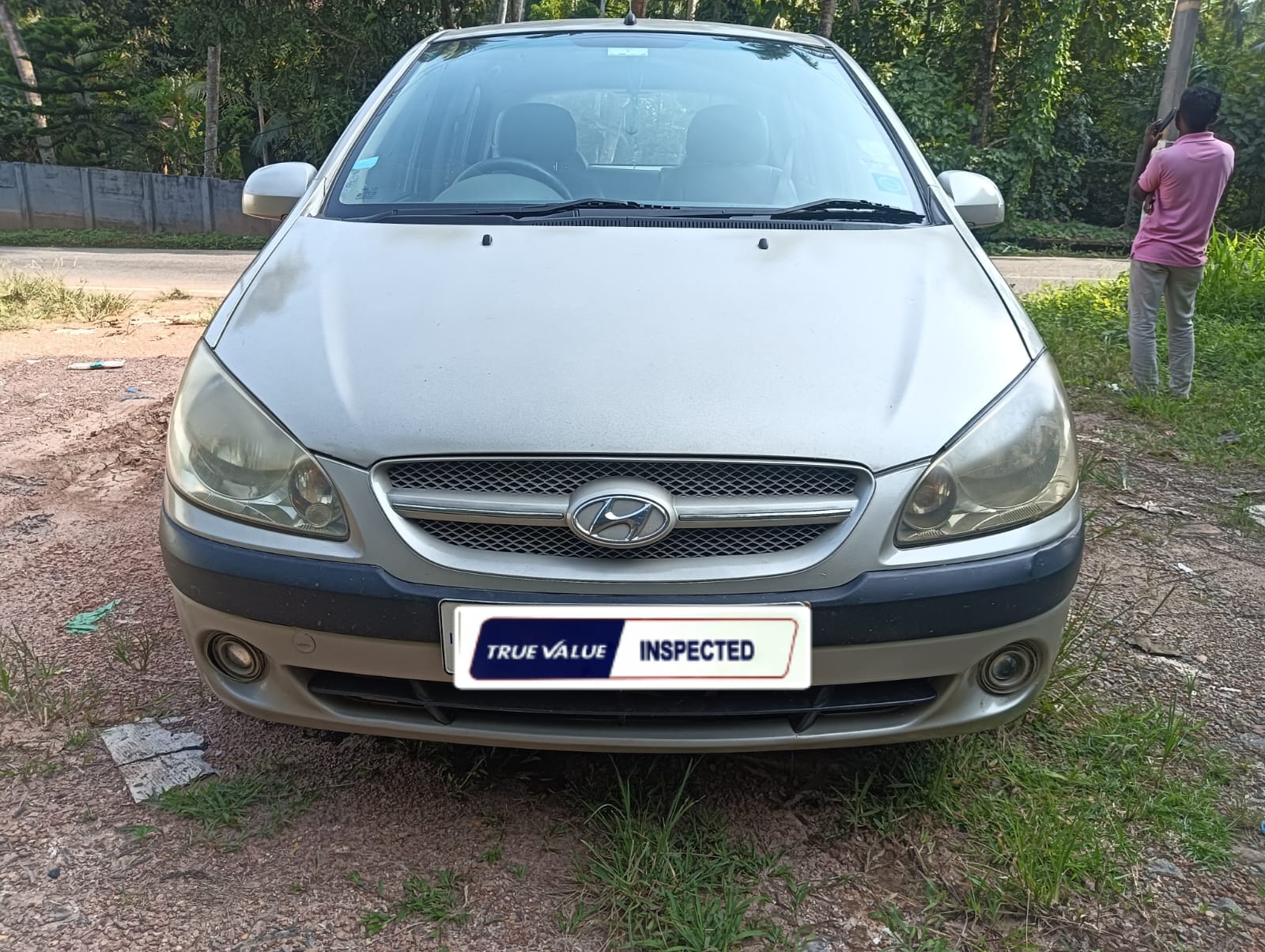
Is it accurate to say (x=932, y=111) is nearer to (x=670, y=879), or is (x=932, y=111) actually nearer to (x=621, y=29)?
(x=621, y=29)

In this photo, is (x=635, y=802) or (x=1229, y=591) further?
(x=1229, y=591)

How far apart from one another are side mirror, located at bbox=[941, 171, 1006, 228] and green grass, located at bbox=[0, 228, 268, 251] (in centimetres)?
1502

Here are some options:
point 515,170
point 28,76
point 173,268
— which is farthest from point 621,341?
point 28,76

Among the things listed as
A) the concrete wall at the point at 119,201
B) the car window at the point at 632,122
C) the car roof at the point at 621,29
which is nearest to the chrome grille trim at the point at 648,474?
the car window at the point at 632,122

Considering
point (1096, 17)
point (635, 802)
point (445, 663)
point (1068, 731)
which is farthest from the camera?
point (1096, 17)

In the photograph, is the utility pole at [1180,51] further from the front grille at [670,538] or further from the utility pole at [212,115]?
the utility pole at [212,115]

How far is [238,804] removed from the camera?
1.86 meters

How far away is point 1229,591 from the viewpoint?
2.94 m

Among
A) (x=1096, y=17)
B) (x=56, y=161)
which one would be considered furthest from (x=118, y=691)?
(x=56, y=161)

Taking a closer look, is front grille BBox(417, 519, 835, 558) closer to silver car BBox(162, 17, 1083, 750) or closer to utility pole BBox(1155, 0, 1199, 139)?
silver car BBox(162, 17, 1083, 750)

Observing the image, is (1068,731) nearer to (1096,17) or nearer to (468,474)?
(468,474)

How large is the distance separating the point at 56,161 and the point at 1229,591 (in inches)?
1006

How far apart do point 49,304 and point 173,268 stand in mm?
5214

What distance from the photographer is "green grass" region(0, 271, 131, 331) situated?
6.73m
